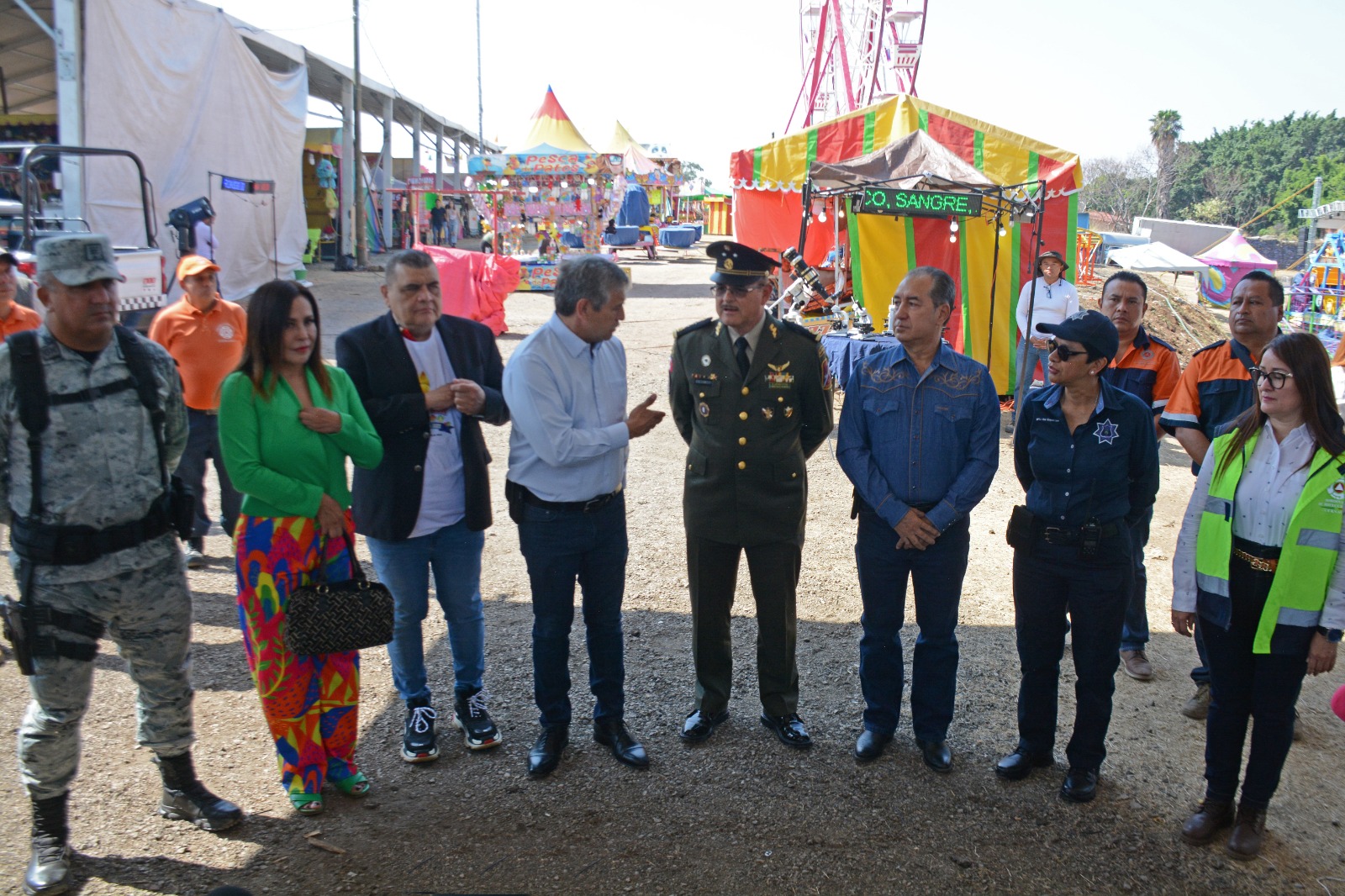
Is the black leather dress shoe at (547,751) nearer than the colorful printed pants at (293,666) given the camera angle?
No

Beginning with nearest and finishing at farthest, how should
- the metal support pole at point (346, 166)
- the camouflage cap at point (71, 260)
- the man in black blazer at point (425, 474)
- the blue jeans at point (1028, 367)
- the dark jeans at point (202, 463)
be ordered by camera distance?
the camouflage cap at point (71, 260) < the man in black blazer at point (425, 474) < the dark jeans at point (202, 463) < the blue jeans at point (1028, 367) < the metal support pole at point (346, 166)

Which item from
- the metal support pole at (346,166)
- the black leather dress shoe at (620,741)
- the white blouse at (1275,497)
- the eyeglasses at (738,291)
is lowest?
the black leather dress shoe at (620,741)

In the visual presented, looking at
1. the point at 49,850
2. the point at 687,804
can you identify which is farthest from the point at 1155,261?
the point at 49,850

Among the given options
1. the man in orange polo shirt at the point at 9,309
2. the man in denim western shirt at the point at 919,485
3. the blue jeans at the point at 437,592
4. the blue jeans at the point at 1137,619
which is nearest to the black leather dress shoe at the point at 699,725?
the man in denim western shirt at the point at 919,485

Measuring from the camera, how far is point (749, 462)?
140 inches

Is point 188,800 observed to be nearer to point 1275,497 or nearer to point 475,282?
point 1275,497

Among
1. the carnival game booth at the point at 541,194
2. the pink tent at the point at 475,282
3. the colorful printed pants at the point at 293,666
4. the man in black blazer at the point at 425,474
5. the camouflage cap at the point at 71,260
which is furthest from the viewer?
the carnival game booth at the point at 541,194

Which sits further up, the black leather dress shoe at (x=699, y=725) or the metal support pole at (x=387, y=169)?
the metal support pole at (x=387, y=169)

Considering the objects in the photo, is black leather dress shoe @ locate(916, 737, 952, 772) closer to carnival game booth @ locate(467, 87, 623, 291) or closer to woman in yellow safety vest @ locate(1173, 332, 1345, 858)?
woman in yellow safety vest @ locate(1173, 332, 1345, 858)

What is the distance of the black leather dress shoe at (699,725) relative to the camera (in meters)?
3.72

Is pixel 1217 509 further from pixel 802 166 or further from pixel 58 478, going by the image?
pixel 802 166

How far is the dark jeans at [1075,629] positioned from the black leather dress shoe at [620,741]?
4.87 ft

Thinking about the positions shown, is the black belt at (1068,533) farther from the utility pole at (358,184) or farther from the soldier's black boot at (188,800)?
the utility pole at (358,184)

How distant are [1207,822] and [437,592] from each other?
289 centimetres
